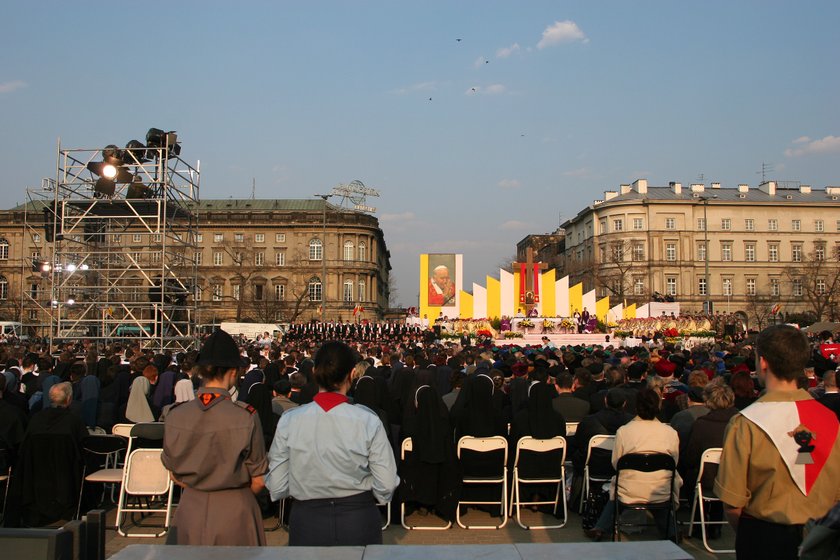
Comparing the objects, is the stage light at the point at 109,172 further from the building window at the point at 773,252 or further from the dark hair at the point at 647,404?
the building window at the point at 773,252

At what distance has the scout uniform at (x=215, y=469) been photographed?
4.06 meters

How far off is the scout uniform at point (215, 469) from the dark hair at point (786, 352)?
2.78 m

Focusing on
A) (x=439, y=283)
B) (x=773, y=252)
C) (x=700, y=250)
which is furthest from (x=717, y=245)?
(x=439, y=283)

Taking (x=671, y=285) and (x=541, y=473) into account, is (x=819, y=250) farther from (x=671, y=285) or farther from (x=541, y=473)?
(x=541, y=473)

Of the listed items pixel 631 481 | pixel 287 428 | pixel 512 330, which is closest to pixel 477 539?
pixel 631 481

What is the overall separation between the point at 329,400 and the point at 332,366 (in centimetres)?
19

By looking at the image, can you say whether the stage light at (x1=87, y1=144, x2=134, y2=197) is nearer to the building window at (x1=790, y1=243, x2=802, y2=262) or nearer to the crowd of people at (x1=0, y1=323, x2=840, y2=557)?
the crowd of people at (x1=0, y1=323, x2=840, y2=557)

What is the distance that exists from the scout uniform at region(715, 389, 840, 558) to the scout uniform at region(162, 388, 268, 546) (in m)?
2.51

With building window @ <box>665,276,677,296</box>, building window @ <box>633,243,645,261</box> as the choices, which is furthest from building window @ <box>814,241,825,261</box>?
building window @ <box>633,243,645,261</box>

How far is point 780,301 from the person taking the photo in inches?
3073

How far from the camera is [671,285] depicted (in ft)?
259

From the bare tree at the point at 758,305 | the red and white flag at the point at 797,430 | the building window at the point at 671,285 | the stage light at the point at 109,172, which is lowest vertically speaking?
the red and white flag at the point at 797,430

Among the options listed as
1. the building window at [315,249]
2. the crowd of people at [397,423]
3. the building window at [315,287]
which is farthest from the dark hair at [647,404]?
the building window at [315,249]

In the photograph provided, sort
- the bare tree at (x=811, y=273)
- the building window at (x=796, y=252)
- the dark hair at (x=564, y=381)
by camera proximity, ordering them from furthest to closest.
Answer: the building window at (x=796, y=252) < the bare tree at (x=811, y=273) < the dark hair at (x=564, y=381)
